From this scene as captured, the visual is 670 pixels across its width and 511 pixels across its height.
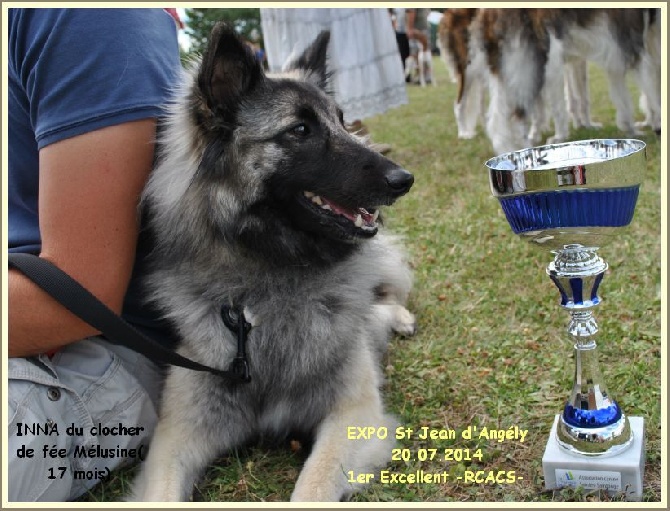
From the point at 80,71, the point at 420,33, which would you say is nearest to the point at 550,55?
the point at 80,71

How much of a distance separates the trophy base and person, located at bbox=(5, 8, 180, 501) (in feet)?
4.02

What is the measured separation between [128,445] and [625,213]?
61.2 inches

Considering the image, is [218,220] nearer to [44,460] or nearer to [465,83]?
[44,460]

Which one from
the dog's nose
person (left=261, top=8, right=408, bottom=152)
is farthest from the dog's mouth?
person (left=261, top=8, right=408, bottom=152)

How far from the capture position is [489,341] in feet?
8.58

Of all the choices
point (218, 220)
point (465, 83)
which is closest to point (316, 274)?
point (218, 220)

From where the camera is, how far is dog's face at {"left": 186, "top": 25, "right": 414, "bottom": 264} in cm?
181

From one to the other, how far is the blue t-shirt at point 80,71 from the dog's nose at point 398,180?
0.68 m

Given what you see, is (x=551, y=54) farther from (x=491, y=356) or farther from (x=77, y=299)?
(x=77, y=299)

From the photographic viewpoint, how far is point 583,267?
5.31 feet

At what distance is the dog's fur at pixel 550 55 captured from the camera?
543 cm

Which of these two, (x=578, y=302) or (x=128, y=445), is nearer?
(x=578, y=302)

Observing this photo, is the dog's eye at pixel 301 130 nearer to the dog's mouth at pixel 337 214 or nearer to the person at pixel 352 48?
the dog's mouth at pixel 337 214

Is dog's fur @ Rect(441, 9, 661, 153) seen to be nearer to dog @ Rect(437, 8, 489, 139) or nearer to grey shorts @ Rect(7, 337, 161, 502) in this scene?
dog @ Rect(437, 8, 489, 139)
